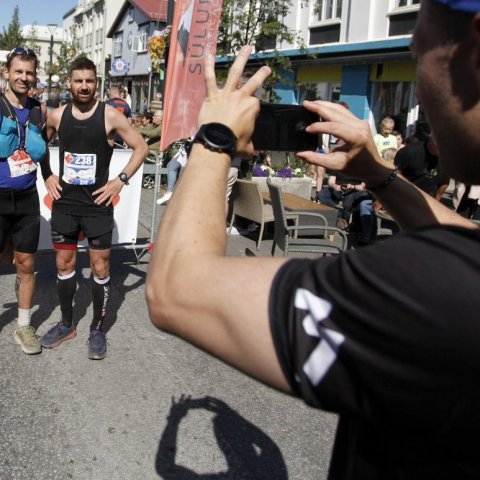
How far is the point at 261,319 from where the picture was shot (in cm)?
88

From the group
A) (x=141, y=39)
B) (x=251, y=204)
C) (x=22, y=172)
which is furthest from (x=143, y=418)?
(x=141, y=39)

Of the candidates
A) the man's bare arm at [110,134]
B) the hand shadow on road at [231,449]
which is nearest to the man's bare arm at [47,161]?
the man's bare arm at [110,134]

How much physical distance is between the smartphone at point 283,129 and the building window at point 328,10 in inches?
A: 737

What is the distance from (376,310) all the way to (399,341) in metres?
0.05

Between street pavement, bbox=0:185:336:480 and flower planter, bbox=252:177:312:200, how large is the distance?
5.29 meters

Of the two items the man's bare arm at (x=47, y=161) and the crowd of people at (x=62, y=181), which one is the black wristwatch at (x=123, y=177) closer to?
the crowd of people at (x=62, y=181)

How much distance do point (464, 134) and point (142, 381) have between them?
3392mm

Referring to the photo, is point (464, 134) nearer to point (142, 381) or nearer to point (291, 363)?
point (291, 363)

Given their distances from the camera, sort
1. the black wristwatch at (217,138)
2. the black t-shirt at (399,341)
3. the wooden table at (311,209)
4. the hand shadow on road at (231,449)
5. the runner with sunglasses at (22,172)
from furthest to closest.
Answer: the wooden table at (311,209)
the runner with sunglasses at (22,172)
the hand shadow on road at (231,449)
the black wristwatch at (217,138)
the black t-shirt at (399,341)

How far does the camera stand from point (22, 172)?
4.32m

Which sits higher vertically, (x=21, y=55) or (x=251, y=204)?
(x=21, y=55)

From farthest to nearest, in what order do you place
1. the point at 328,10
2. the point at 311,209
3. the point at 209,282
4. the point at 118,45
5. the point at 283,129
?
the point at 118,45 → the point at 328,10 → the point at 311,209 → the point at 283,129 → the point at 209,282

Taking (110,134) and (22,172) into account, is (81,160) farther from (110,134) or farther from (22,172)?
(22,172)

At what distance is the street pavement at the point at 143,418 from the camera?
9.92 ft
